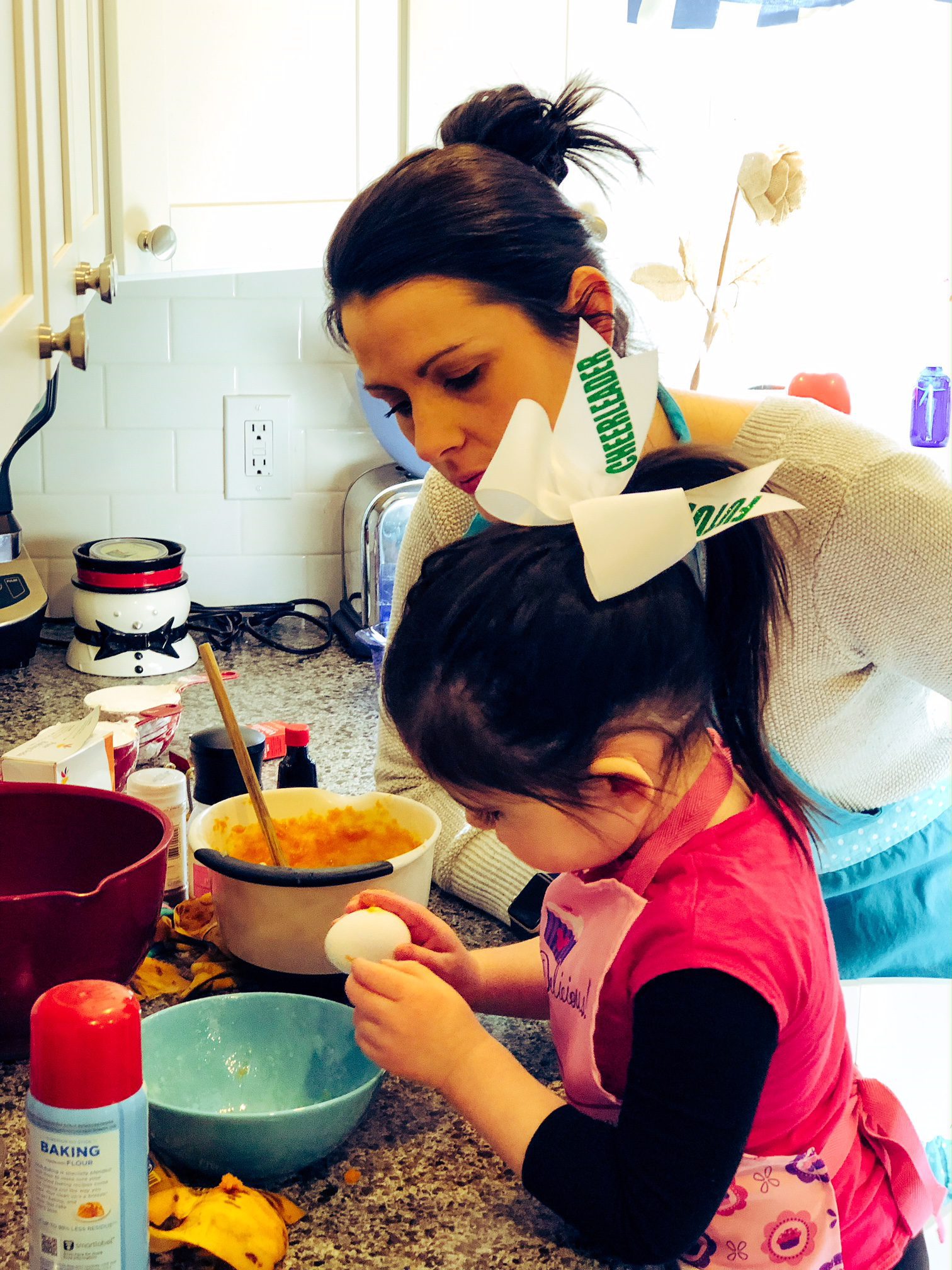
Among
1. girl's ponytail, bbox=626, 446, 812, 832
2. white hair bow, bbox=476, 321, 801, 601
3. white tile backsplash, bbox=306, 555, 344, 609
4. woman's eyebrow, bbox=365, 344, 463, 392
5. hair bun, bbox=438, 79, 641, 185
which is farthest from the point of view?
white tile backsplash, bbox=306, 555, 344, 609

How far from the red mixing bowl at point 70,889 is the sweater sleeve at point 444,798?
22cm

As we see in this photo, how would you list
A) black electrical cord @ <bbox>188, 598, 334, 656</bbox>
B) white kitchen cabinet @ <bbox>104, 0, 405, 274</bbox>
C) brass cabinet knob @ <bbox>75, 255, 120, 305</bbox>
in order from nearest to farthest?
brass cabinet knob @ <bbox>75, 255, 120, 305</bbox>, white kitchen cabinet @ <bbox>104, 0, 405, 274</bbox>, black electrical cord @ <bbox>188, 598, 334, 656</bbox>

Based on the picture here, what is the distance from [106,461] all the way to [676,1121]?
175 centimetres

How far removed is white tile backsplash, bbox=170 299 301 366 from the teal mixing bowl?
1523mm

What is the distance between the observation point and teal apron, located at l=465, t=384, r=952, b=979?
119 cm

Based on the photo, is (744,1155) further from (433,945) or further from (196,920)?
(196,920)

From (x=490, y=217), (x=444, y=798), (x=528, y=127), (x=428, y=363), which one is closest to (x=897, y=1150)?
(x=444, y=798)

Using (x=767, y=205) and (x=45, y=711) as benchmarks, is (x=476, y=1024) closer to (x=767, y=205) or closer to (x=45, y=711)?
(x=45, y=711)

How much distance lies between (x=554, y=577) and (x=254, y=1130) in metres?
0.36

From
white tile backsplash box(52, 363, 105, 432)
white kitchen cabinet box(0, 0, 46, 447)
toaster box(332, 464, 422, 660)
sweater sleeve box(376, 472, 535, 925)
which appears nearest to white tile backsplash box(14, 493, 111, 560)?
white tile backsplash box(52, 363, 105, 432)

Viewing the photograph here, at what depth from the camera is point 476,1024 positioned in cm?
75

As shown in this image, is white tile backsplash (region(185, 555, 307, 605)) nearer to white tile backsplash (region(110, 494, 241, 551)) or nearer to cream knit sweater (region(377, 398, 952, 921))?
white tile backsplash (region(110, 494, 241, 551))

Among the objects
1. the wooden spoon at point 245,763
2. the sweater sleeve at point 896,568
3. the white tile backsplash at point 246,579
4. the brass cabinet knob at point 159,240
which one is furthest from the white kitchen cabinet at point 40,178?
the white tile backsplash at point 246,579

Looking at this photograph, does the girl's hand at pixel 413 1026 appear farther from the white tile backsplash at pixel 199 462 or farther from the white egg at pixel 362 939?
the white tile backsplash at pixel 199 462
